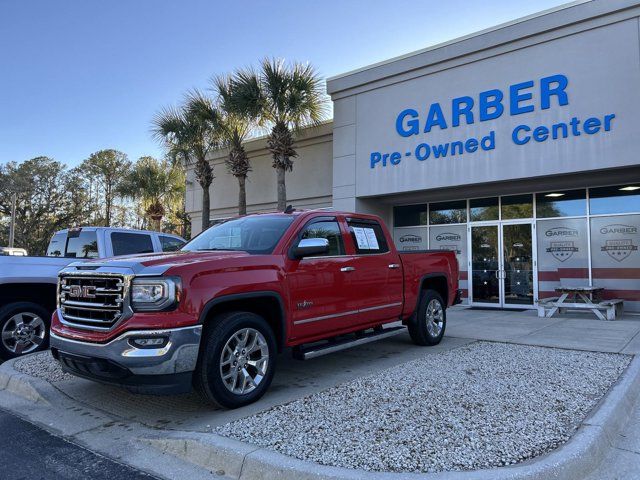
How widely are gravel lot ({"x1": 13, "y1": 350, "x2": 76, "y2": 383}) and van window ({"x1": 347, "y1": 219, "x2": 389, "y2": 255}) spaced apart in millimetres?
3876

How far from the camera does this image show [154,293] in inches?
163

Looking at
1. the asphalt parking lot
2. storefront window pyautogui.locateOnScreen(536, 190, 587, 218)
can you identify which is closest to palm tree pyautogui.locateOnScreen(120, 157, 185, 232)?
storefront window pyautogui.locateOnScreen(536, 190, 587, 218)

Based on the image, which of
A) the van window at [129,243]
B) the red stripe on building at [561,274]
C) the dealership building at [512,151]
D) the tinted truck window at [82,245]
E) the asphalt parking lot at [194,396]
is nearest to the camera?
the asphalt parking lot at [194,396]

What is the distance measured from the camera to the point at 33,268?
6969mm

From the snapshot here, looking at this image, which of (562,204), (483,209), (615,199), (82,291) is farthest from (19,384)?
(615,199)

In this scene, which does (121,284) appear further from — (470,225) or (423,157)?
(470,225)

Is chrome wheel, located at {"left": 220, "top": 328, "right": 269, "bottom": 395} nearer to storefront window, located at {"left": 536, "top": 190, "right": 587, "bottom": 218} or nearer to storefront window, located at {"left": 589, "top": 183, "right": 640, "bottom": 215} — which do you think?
storefront window, located at {"left": 536, "top": 190, "right": 587, "bottom": 218}

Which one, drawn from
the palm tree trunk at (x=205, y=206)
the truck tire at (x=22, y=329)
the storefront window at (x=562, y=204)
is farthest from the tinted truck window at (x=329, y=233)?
the palm tree trunk at (x=205, y=206)

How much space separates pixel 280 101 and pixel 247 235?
10316 millimetres

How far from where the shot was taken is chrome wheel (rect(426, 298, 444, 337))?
7.57 meters

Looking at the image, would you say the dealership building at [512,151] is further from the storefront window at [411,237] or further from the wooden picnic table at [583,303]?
the wooden picnic table at [583,303]

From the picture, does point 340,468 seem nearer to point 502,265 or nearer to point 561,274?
point 561,274

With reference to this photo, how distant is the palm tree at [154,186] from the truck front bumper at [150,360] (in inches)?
907

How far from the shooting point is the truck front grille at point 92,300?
167 inches
